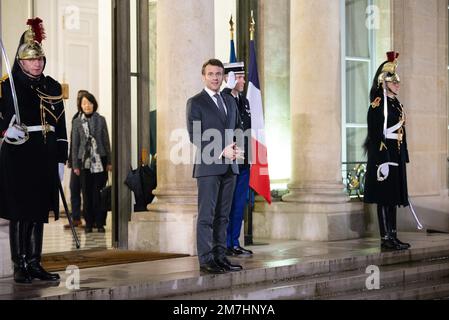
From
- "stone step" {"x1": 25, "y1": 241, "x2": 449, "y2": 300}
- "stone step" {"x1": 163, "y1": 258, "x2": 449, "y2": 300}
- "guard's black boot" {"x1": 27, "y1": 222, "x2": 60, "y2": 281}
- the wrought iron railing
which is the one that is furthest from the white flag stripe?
"guard's black boot" {"x1": 27, "y1": 222, "x2": 60, "y2": 281}

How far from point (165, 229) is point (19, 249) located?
8.54 ft

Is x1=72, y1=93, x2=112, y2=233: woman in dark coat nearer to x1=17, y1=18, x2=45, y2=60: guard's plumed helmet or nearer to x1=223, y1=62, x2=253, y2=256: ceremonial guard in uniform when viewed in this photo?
x1=223, y1=62, x2=253, y2=256: ceremonial guard in uniform

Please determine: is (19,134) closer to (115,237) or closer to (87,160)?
(115,237)

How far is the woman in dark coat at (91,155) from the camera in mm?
12633

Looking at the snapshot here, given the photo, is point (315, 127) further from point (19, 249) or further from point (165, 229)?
point (19, 249)

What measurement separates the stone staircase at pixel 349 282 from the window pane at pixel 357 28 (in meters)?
4.61

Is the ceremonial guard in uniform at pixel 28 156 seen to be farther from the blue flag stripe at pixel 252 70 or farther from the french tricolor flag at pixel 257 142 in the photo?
the blue flag stripe at pixel 252 70

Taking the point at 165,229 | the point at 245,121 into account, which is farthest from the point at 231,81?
the point at 165,229

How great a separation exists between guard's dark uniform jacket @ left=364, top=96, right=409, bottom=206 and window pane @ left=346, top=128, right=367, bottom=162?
325 cm

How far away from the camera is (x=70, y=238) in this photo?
1212 cm

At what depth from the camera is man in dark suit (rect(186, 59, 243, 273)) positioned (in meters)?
8.25

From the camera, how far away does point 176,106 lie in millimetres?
10258

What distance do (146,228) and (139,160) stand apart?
1265 millimetres
